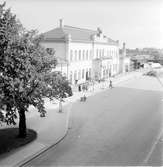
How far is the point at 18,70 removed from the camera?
951 cm

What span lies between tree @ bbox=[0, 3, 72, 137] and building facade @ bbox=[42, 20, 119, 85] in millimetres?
13345

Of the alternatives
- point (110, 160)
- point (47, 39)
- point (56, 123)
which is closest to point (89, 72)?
point (47, 39)

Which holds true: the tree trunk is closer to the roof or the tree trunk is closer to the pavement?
the pavement

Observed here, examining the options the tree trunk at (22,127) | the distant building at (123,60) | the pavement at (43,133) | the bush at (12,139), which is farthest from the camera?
the distant building at (123,60)

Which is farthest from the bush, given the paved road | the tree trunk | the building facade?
the building facade

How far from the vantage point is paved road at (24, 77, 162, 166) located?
9930 millimetres

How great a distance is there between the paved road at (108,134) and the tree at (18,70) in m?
2.29

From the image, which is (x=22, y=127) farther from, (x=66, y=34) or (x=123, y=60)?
(x=123, y=60)

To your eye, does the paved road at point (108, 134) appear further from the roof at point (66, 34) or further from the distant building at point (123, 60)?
→ the distant building at point (123, 60)

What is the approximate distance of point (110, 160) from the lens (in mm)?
9805

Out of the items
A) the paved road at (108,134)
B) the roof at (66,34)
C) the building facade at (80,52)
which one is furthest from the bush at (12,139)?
the roof at (66,34)

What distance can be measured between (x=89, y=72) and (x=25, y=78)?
76.6ft

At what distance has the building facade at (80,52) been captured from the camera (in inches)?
1071

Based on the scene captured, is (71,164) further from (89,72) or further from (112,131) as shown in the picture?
(89,72)
